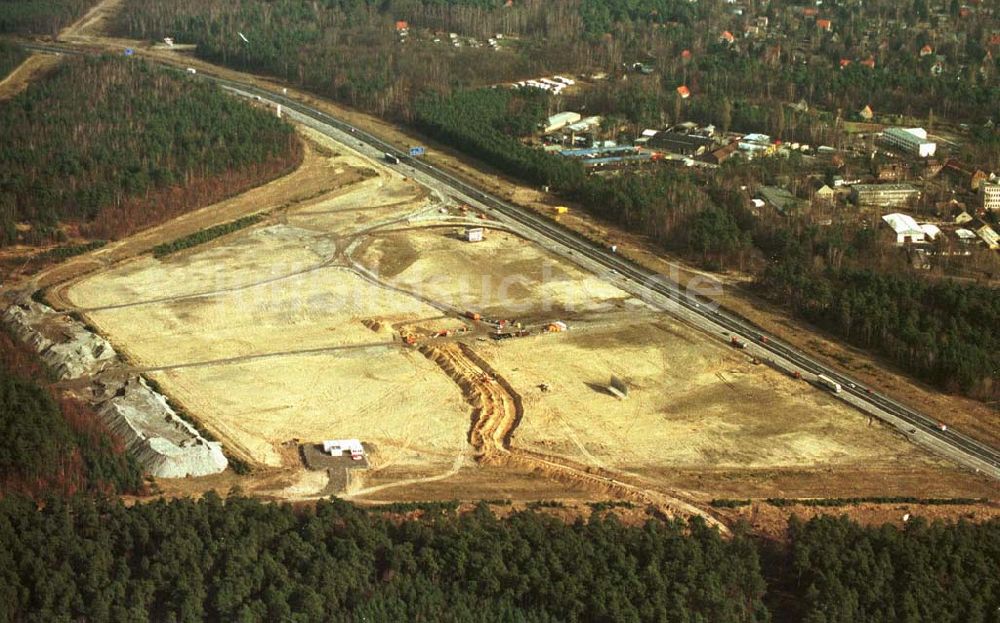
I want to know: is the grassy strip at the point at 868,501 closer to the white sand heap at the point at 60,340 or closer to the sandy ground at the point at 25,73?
the white sand heap at the point at 60,340

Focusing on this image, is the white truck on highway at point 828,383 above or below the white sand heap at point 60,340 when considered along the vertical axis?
above

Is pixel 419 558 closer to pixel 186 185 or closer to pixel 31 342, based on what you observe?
pixel 31 342

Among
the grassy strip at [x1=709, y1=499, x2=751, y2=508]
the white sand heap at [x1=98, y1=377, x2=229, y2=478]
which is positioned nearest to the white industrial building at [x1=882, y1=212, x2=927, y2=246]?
the grassy strip at [x1=709, y1=499, x2=751, y2=508]

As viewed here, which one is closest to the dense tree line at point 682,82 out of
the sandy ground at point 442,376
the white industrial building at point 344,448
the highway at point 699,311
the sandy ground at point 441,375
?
the highway at point 699,311

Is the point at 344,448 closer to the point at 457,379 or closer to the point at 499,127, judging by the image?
the point at 457,379

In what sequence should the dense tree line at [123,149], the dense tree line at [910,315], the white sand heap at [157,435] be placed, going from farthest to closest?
the dense tree line at [123,149] < the dense tree line at [910,315] < the white sand heap at [157,435]

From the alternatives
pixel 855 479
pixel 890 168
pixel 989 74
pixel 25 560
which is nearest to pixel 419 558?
pixel 25 560
